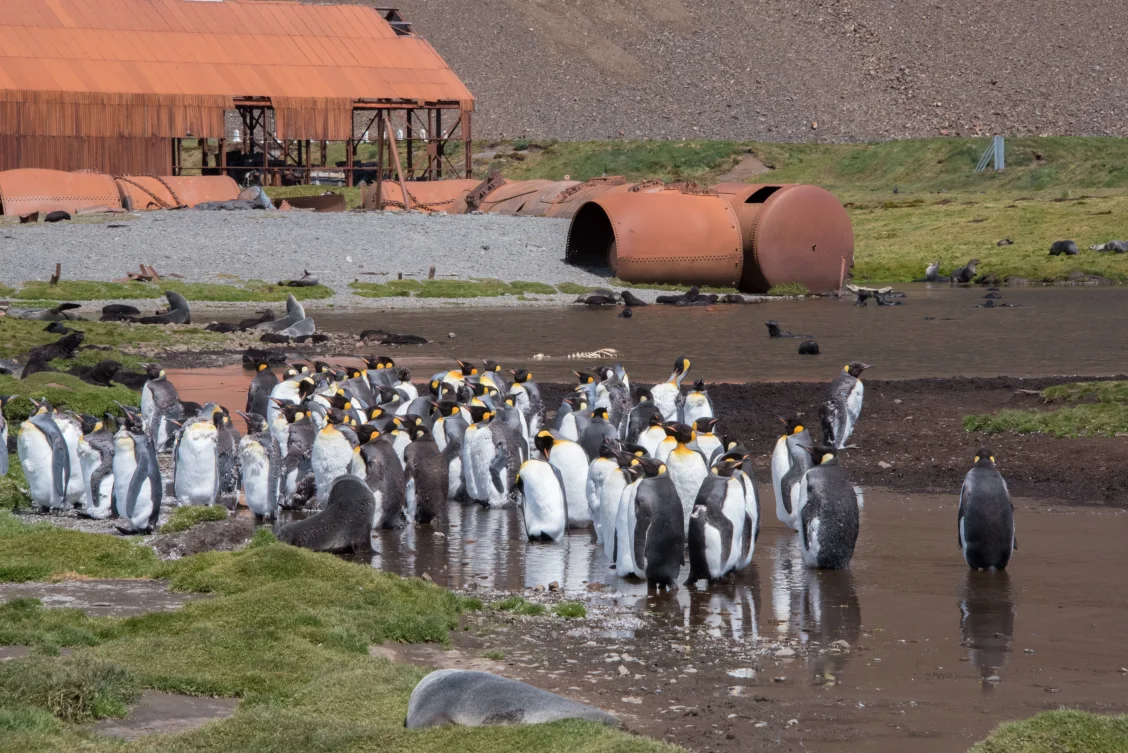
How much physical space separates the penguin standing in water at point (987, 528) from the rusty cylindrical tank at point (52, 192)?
3680 centimetres

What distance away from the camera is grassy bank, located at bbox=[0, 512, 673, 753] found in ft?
19.9

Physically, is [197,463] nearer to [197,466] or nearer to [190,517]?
[197,466]

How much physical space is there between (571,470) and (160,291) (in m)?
21.8

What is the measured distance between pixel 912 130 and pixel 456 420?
87357 millimetres

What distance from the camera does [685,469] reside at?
11.0 m

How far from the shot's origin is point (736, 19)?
110875mm

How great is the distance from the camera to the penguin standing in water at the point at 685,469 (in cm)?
1101

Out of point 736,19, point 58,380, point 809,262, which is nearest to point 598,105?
point 736,19

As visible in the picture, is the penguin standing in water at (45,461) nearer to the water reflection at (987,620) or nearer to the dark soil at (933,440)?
the dark soil at (933,440)

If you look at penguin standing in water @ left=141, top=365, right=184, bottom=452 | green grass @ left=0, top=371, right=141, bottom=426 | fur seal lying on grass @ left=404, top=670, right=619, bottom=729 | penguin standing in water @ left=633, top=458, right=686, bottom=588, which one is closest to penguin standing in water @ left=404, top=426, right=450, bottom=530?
penguin standing in water @ left=633, top=458, right=686, bottom=588

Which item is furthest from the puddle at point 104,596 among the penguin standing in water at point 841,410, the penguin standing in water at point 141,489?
the penguin standing in water at point 841,410

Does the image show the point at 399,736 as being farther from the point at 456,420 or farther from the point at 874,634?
the point at 456,420

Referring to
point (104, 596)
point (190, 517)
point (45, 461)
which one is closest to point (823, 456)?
point (190, 517)

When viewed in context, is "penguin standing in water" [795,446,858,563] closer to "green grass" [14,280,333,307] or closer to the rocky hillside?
"green grass" [14,280,333,307]
